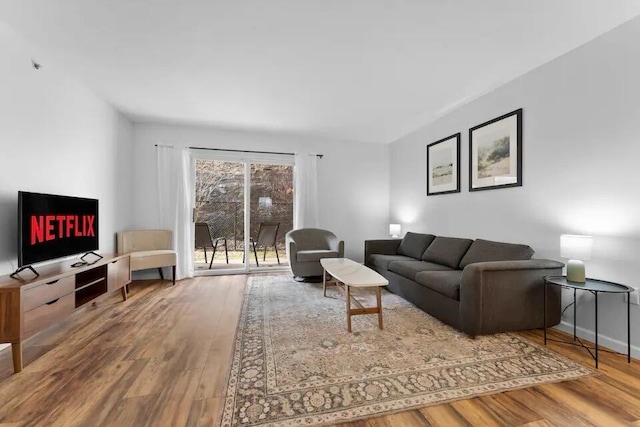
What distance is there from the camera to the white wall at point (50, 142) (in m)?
2.13

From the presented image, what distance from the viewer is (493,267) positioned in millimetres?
2238

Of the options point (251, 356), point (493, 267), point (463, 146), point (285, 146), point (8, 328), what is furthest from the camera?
point (285, 146)

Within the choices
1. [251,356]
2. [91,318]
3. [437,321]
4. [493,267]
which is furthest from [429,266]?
[91,318]

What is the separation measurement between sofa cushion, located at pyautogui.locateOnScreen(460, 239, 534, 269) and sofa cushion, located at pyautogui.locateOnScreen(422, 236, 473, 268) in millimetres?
100

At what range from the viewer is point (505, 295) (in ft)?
7.50

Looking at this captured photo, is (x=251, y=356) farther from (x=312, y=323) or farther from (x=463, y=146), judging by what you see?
(x=463, y=146)

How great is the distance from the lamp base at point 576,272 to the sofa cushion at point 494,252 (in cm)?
46

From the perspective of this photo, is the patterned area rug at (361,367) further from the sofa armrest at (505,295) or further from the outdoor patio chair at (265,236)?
the outdoor patio chair at (265,236)

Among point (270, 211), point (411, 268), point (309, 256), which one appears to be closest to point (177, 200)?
point (270, 211)

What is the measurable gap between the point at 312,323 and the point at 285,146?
131 inches

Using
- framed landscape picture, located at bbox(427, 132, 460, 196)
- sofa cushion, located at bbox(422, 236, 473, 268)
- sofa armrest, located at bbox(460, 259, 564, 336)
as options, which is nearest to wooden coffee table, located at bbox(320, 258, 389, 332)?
sofa armrest, located at bbox(460, 259, 564, 336)

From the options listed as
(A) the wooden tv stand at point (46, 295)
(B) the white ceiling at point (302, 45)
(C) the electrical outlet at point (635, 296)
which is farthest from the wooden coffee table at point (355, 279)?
(A) the wooden tv stand at point (46, 295)

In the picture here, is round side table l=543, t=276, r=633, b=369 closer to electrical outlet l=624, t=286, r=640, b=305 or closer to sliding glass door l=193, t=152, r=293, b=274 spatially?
electrical outlet l=624, t=286, r=640, b=305

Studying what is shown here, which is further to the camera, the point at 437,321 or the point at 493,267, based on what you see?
the point at 437,321
